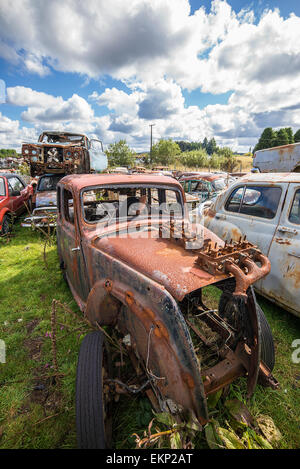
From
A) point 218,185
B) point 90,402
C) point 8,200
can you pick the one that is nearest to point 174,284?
point 90,402

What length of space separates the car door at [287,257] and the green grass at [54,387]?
54 centimetres

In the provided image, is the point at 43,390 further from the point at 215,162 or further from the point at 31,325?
the point at 215,162

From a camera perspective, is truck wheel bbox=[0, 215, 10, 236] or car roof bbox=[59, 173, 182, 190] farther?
truck wheel bbox=[0, 215, 10, 236]

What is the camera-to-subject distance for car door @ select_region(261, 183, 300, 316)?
9.02ft

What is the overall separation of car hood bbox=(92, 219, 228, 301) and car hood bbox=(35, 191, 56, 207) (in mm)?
5089

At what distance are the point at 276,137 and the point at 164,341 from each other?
4428 cm

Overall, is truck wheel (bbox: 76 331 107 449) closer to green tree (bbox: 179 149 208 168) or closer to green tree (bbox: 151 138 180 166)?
green tree (bbox: 179 149 208 168)

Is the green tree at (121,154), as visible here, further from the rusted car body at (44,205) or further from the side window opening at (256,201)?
Result: the side window opening at (256,201)

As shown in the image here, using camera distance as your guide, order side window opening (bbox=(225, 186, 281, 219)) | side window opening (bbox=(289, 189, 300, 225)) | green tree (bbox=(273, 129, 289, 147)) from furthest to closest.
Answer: green tree (bbox=(273, 129, 289, 147)), side window opening (bbox=(225, 186, 281, 219)), side window opening (bbox=(289, 189, 300, 225))

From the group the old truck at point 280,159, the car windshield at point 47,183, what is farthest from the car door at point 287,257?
the old truck at point 280,159

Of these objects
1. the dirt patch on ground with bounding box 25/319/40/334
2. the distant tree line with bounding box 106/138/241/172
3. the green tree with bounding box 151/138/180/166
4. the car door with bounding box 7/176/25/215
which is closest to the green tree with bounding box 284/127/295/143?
the distant tree line with bounding box 106/138/241/172

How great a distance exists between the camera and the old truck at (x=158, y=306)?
1.43 metres

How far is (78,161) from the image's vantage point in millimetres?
7492

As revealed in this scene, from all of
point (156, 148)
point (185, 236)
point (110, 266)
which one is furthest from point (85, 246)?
point (156, 148)
